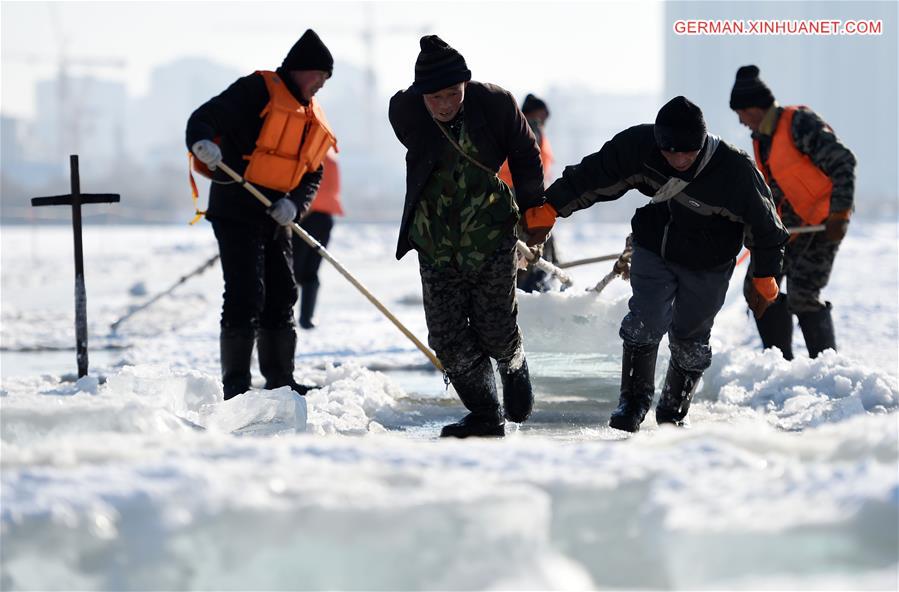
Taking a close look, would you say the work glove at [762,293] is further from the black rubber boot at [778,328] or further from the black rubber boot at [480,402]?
the black rubber boot at [778,328]

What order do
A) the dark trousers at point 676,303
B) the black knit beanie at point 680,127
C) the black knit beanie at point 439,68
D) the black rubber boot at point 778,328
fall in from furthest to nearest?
the black rubber boot at point 778,328 < the dark trousers at point 676,303 < the black knit beanie at point 680,127 < the black knit beanie at point 439,68

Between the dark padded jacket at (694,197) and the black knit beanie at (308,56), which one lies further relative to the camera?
the black knit beanie at (308,56)

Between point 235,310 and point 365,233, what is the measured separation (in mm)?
28481

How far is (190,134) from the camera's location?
5398mm

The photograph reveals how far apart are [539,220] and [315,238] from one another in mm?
5149

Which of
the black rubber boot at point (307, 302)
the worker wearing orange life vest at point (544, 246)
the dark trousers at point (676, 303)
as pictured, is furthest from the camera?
the black rubber boot at point (307, 302)

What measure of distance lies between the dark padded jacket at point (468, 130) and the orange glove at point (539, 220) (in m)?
0.26

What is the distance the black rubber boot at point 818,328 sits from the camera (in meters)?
6.68

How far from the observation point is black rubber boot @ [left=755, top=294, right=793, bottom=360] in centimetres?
Answer: 691

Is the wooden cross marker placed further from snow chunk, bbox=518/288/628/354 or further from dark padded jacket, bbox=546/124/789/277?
dark padded jacket, bbox=546/124/789/277

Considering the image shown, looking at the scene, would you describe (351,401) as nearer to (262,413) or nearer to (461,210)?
(262,413)

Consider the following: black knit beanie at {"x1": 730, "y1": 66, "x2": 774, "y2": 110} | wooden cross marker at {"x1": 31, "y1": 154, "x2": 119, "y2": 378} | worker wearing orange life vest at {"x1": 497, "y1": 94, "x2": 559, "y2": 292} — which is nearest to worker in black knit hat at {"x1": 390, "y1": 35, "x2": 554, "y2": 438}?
wooden cross marker at {"x1": 31, "y1": 154, "x2": 119, "y2": 378}

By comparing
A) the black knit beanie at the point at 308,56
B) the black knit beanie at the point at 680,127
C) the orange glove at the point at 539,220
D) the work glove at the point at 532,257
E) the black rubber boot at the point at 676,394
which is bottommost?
the black rubber boot at the point at 676,394

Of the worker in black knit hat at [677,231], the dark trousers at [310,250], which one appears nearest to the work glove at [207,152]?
the worker in black knit hat at [677,231]
